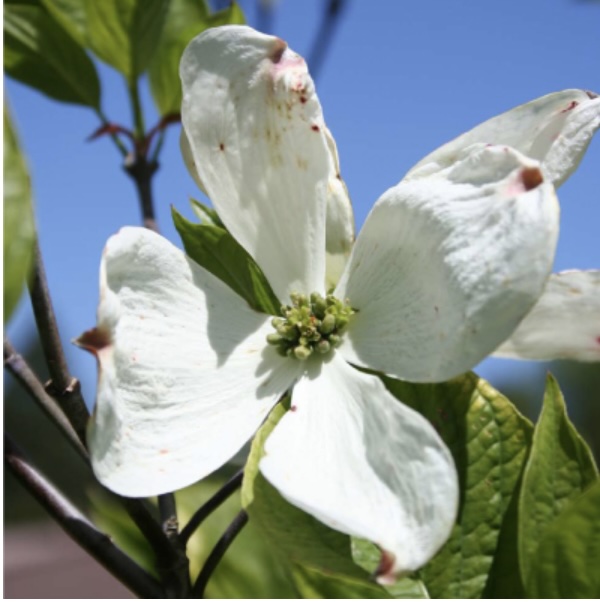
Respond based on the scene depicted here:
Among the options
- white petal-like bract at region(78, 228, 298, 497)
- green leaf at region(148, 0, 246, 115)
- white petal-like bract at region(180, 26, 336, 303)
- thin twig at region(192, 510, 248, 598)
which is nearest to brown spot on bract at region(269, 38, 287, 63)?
white petal-like bract at region(180, 26, 336, 303)

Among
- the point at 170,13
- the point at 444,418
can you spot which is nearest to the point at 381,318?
the point at 444,418

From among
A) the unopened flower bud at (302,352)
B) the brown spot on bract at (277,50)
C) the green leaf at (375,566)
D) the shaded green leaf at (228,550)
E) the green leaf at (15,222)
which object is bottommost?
the shaded green leaf at (228,550)

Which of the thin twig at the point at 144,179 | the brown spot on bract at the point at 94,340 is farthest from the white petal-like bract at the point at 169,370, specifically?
the thin twig at the point at 144,179

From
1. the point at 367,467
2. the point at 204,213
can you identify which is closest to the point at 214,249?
the point at 204,213

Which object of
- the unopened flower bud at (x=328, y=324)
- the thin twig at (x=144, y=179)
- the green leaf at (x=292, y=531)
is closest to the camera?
the green leaf at (x=292, y=531)

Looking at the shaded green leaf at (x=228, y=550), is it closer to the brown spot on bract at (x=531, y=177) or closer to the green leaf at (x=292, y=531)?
the green leaf at (x=292, y=531)

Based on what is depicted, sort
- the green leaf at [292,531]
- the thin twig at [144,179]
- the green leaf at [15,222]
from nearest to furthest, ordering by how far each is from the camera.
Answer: the green leaf at [15,222] → the green leaf at [292,531] → the thin twig at [144,179]
